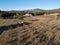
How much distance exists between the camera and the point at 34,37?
1101 cm

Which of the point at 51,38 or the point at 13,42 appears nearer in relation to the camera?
the point at 13,42

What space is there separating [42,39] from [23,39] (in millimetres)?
1342

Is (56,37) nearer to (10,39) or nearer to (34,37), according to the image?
(34,37)

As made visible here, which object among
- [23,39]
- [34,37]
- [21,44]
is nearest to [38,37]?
[34,37]

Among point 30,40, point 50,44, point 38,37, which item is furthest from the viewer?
point 38,37

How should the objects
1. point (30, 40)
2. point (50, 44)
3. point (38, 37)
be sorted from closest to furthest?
point (50, 44)
point (30, 40)
point (38, 37)

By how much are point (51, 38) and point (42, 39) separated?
0.71 meters

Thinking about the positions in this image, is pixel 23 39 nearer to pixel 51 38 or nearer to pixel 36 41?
pixel 36 41

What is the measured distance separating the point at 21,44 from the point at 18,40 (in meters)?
0.81

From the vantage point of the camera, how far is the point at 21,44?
967 cm

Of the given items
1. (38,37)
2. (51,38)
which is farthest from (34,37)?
(51,38)

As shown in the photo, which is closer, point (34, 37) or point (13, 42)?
point (13, 42)

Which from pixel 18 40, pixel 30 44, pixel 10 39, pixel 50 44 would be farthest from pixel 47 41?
pixel 10 39

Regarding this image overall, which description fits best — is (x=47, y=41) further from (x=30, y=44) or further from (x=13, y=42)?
(x=13, y=42)
